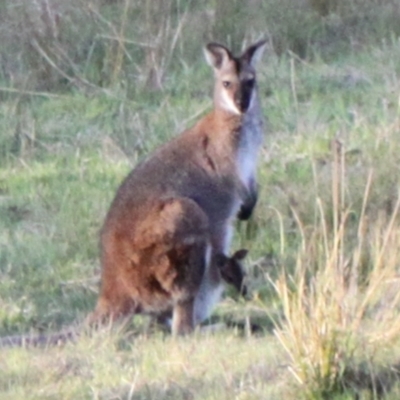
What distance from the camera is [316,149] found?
8383 millimetres

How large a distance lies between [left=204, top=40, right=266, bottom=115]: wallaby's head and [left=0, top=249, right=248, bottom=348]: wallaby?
0.93m

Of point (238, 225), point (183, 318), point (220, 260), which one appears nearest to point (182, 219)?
point (220, 260)

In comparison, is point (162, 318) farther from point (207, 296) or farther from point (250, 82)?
point (250, 82)

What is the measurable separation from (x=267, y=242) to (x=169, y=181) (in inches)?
44.0

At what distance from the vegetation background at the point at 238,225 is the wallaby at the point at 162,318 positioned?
0.10m

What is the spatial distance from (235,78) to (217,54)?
214 millimetres

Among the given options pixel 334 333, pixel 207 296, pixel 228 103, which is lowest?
pixel 207 296

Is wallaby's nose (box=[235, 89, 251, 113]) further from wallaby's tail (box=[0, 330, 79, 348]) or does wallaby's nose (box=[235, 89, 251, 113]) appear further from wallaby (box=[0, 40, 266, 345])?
wallaby's tail (box=[0, 330, 79, 348])

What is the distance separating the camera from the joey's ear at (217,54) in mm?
7148

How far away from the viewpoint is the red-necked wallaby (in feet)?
20.2

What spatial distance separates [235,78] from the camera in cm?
709

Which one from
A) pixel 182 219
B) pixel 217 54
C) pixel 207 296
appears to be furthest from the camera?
pixel 217 54

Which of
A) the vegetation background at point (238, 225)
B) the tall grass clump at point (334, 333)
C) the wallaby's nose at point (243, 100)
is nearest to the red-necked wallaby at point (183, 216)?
the wallaby's nose at point (243, 100)

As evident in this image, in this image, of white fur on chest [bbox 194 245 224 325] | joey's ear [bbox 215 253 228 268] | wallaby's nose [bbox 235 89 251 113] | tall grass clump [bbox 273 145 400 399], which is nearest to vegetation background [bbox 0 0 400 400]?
tall grass clump [bbox 273 145 400 399]
